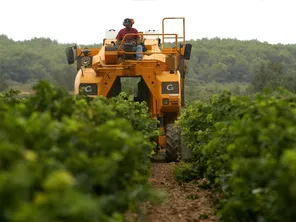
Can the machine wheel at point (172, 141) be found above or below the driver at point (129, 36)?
below

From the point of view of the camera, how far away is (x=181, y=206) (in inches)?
476

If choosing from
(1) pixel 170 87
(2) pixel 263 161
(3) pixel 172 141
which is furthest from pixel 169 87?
(2) pixel 263 161

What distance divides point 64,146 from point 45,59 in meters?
116

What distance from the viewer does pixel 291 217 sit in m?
5.55

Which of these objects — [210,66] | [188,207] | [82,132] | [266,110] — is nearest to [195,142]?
[188,207]

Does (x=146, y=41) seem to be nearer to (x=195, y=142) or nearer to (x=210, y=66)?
(x=195, y=142)

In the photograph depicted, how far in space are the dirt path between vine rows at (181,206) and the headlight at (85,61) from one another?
13.3ft

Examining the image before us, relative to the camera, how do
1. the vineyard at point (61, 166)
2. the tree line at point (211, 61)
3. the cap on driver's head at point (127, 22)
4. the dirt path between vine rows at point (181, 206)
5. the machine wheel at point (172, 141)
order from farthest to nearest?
the tree line at point (211, 61) → the cap on driver's head at point (127, 22) → the machine wheel at point (172, 141) → the dirt path between vine rows at point (181, 206) → the vineyard at point (61, 166)

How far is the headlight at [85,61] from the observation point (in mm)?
18264

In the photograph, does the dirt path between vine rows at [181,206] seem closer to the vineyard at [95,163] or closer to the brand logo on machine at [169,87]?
the brand logo on machine at [169,87]

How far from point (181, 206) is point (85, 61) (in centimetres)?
717

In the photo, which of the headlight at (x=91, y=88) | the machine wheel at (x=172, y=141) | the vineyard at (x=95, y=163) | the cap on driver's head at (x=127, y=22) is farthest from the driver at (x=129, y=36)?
the vineyard at (x=95, y=163)

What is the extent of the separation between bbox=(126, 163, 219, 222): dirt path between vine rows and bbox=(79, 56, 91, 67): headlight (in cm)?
406

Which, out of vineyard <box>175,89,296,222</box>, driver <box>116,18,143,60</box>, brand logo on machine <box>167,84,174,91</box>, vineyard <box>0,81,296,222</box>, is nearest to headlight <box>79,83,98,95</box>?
driver <box>116,18,143,60</box>
